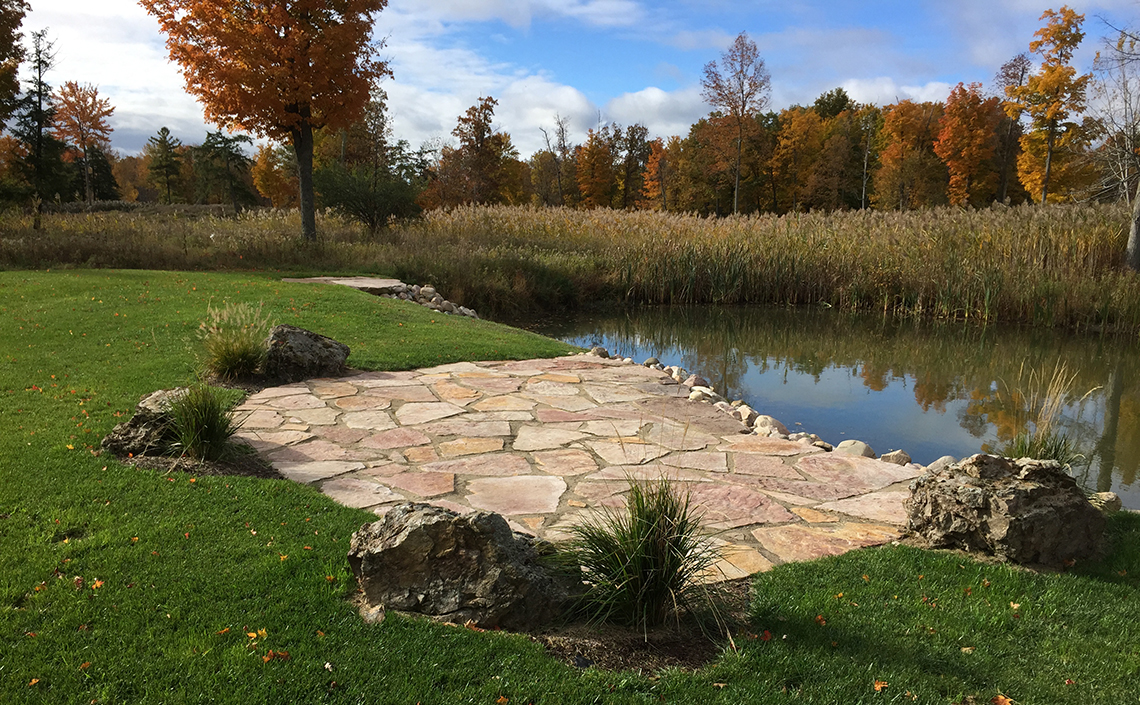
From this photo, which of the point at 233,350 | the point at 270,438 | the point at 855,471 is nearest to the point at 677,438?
the point at 855,471

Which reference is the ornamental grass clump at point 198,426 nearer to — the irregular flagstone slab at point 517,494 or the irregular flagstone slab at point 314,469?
→ the irregular flagstone slab at point 314,469

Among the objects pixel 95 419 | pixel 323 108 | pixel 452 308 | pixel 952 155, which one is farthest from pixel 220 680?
pixel 952 155

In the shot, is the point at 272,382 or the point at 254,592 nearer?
the point at 254,592

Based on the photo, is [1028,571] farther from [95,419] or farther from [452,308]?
[452,308]

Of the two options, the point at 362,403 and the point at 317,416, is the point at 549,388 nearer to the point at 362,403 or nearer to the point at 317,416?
the point at 362,403

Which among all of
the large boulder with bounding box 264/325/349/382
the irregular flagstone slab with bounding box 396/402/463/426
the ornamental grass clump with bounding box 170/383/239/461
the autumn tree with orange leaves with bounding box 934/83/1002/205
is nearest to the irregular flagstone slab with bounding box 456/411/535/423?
the irregular flagstone slab with bounding box 396/402/463/426

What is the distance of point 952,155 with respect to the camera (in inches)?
1432

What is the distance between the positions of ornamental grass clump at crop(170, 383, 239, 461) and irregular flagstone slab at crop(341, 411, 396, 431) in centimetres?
104

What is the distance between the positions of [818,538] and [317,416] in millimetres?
3657

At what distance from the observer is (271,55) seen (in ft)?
45.0

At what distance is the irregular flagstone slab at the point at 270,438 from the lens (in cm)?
459

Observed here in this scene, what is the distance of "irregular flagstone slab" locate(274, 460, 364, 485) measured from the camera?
4059mm

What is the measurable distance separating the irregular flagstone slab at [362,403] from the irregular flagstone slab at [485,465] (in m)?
1.40

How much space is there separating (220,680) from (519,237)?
16738 mm
